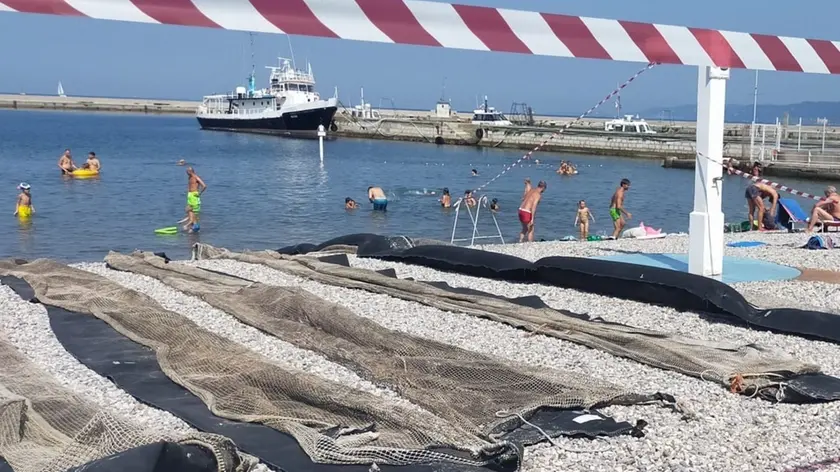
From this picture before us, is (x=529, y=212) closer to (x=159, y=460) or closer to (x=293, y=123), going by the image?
(x=159, y=460)

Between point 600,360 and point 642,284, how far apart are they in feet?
8.56

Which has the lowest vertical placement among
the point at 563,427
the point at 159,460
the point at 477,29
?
the point at 563,427

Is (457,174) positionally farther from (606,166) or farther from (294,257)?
(294,257)

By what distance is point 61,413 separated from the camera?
17.0 ft

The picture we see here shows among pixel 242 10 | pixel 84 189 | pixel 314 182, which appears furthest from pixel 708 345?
pixel 314 182

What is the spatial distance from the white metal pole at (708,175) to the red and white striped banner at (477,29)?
0.30 m

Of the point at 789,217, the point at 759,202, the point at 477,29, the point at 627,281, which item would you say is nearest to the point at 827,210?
the point at 789,217

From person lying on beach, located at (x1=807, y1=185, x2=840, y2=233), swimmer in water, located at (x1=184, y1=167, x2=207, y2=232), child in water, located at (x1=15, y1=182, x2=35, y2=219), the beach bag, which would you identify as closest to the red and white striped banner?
the beach bag

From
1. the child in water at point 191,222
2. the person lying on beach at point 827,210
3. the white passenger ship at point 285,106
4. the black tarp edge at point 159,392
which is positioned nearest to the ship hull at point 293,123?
the white passenger ship at point 285,106

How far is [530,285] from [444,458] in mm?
5928

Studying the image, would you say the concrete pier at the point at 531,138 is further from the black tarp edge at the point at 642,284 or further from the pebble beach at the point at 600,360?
the pebble beach at the point at 600,360

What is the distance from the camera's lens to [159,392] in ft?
19.2

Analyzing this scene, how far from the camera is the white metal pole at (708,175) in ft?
29.6

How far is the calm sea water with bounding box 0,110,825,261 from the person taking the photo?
76.9 feet
